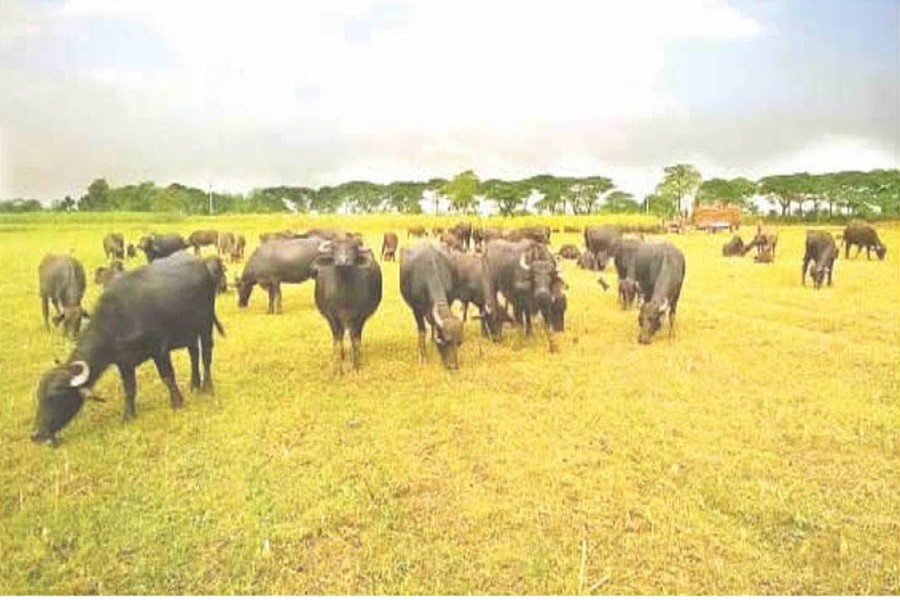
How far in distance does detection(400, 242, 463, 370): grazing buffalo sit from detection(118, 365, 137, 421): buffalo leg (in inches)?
113

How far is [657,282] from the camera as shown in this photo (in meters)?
10.0

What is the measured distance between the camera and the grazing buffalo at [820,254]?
15875 mm

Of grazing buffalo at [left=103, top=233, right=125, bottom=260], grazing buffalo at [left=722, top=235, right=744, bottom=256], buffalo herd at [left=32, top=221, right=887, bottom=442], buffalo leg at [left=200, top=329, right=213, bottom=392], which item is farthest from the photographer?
grazing buffalo at [left=722, top=235, right=744, bottom=256]

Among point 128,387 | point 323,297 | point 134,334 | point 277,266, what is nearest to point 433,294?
point 323,297

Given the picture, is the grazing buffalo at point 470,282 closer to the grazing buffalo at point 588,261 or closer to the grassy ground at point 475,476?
the grassy ground at point 475,476

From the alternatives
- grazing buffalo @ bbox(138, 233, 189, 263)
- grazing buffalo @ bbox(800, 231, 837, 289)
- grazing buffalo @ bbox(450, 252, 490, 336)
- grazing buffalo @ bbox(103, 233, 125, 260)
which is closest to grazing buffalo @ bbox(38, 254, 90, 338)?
grazing buffalo @ bbox(450, 252, 490, 336)

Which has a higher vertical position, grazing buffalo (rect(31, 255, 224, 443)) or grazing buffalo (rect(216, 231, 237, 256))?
grazing buffalo (rect(31, 255, 224, 443))

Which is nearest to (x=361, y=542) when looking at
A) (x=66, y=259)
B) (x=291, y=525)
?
(x=291, y=525)

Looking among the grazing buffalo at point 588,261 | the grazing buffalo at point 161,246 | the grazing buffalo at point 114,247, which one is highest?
the grazing buffalo at point 161,246

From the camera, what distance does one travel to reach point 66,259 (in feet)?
34.6

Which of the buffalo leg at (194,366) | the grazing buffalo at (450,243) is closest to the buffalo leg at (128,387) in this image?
Answer: the buffalo leg at (194,366)

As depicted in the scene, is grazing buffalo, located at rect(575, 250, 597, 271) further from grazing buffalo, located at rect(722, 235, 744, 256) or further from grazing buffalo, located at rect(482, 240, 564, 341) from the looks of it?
grazing buffalo, located at rect(482, 240, 564, 341)

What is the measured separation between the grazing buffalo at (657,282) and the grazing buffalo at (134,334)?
5.26m

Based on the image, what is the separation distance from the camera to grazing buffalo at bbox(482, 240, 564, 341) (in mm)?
9266
